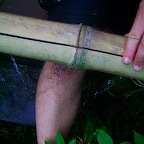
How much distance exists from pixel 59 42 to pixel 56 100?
0.63 metres

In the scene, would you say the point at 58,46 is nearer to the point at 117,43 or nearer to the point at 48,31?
the point at 48,31

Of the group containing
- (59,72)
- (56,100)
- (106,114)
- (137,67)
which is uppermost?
(137,67)

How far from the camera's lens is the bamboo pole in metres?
1.18

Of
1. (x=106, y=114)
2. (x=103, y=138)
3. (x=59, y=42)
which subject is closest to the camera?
(x=59, y=42)

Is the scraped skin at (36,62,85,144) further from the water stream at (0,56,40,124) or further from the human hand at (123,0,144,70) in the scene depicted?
the water stream at (0,56,40,124)

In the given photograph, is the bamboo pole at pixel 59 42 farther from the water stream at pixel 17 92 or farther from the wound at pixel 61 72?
the water stream at pixel 17 92

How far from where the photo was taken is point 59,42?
3.86 ft

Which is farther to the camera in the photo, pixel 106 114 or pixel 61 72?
pixel 106 114

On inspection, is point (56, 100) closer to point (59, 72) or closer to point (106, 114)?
point (59, 72)

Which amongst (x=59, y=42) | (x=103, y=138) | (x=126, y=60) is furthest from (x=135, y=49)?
(x=103, y=138)

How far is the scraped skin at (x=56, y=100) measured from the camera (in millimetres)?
1732

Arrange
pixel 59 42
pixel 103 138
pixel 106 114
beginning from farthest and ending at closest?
pixel 106 114 → pixel 103 138 → pixel 59 42

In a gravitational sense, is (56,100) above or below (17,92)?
above

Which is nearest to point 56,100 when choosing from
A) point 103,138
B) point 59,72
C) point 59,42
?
point 59,72
